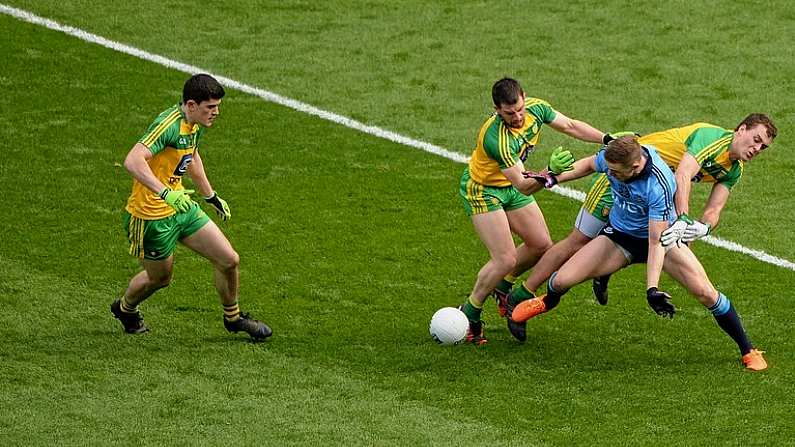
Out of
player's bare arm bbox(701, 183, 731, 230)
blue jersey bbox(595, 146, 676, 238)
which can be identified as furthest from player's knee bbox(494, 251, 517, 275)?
player's bare arm bbox(701, 183, 731, 230)

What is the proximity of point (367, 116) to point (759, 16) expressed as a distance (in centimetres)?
608

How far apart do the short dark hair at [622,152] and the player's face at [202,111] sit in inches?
113

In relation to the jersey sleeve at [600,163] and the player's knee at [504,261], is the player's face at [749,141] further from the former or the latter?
the player's knee at [504,261]

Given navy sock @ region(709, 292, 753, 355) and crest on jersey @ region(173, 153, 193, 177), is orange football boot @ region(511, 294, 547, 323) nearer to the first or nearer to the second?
navy sock @ region(709, 292, 753, 355)

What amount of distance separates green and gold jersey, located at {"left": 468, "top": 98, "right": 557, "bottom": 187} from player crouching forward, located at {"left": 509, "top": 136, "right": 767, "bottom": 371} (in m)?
0.52

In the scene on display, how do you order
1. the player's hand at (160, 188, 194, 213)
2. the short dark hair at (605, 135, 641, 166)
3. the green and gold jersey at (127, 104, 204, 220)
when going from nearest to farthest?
the short dark hair at (605, 135, 641, 166), the player's hand at (160, 188, 194, 213), the green and gold jersey at (127, 104, 204, 220)

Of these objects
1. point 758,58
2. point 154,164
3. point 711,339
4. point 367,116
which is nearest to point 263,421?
point 154,164

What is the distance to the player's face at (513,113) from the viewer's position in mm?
10533

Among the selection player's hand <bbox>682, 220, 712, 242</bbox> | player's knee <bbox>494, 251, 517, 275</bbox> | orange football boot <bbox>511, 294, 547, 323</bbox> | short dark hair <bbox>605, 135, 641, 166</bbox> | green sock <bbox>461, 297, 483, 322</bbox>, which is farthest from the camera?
green sock <bbox>461, 297, 483, 322</bbox>

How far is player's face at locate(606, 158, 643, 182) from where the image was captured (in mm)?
9867

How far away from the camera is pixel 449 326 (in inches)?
431

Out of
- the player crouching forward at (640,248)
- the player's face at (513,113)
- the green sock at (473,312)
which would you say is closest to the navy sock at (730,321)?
the player crouching forward at (640,248)

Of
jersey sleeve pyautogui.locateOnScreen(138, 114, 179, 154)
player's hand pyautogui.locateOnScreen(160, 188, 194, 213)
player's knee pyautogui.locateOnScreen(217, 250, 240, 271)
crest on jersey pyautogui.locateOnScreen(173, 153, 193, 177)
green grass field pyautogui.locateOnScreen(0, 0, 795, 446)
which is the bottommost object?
green grass field pyautogui.locateOnScreen(0, 0, 795, 446)

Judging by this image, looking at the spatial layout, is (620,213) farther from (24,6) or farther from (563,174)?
(24,6)
